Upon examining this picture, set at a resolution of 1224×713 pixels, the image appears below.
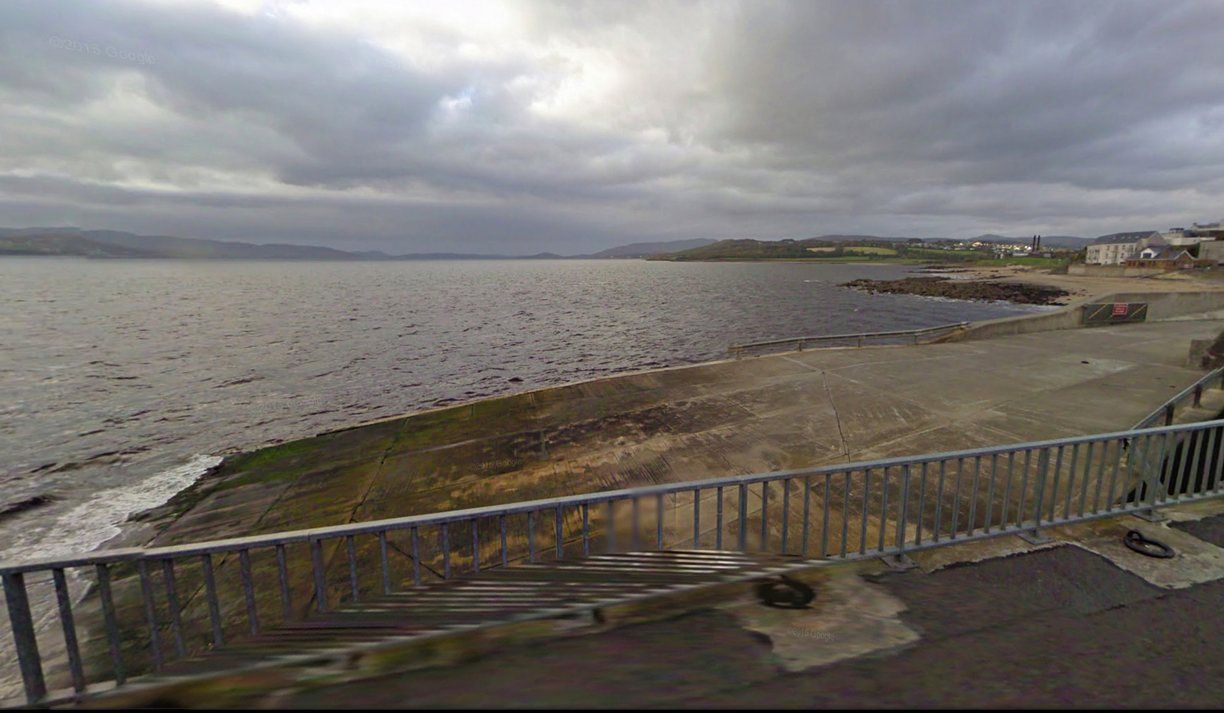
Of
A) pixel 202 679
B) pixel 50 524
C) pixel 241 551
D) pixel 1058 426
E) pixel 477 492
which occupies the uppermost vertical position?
pixel 202 679

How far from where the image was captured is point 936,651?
8.15 feet

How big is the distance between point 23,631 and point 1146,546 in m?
8.76

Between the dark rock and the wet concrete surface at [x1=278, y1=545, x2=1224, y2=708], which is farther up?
the wet concrete surface at [x1=278, y1=545, x2=1224, y2=708]

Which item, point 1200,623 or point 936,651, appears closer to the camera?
point 936,651

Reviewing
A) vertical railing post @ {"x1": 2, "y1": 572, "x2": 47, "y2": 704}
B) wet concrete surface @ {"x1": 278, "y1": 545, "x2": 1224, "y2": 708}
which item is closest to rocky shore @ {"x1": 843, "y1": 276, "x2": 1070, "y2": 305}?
wet concrete surface @ {"x1": 278, "y1": 545, "x2": 1224, "y2": 708}

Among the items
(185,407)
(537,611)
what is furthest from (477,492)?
(185,407)

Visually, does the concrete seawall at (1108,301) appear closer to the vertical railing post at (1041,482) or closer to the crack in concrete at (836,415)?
the crack in concrete at (836,415)

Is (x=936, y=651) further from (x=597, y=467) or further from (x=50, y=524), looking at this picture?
(x=50, y=524)

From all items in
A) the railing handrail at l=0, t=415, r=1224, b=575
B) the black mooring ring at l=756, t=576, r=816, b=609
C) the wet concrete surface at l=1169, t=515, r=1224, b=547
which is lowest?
the wet concrete surface at l=1169, t=515, r=1224, b=547

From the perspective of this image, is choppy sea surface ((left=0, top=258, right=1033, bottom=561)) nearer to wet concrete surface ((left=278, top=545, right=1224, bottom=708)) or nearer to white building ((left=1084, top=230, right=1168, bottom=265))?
wet concrete surface ((left=278, top=545, right=1224, bottom=708))

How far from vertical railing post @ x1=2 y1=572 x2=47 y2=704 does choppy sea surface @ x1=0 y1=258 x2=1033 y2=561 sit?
10.2 metres

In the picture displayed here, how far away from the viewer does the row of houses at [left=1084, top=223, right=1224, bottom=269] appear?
78.0 metres

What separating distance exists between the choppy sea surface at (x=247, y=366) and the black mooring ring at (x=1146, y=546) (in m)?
16.7

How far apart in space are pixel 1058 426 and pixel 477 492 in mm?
10933
